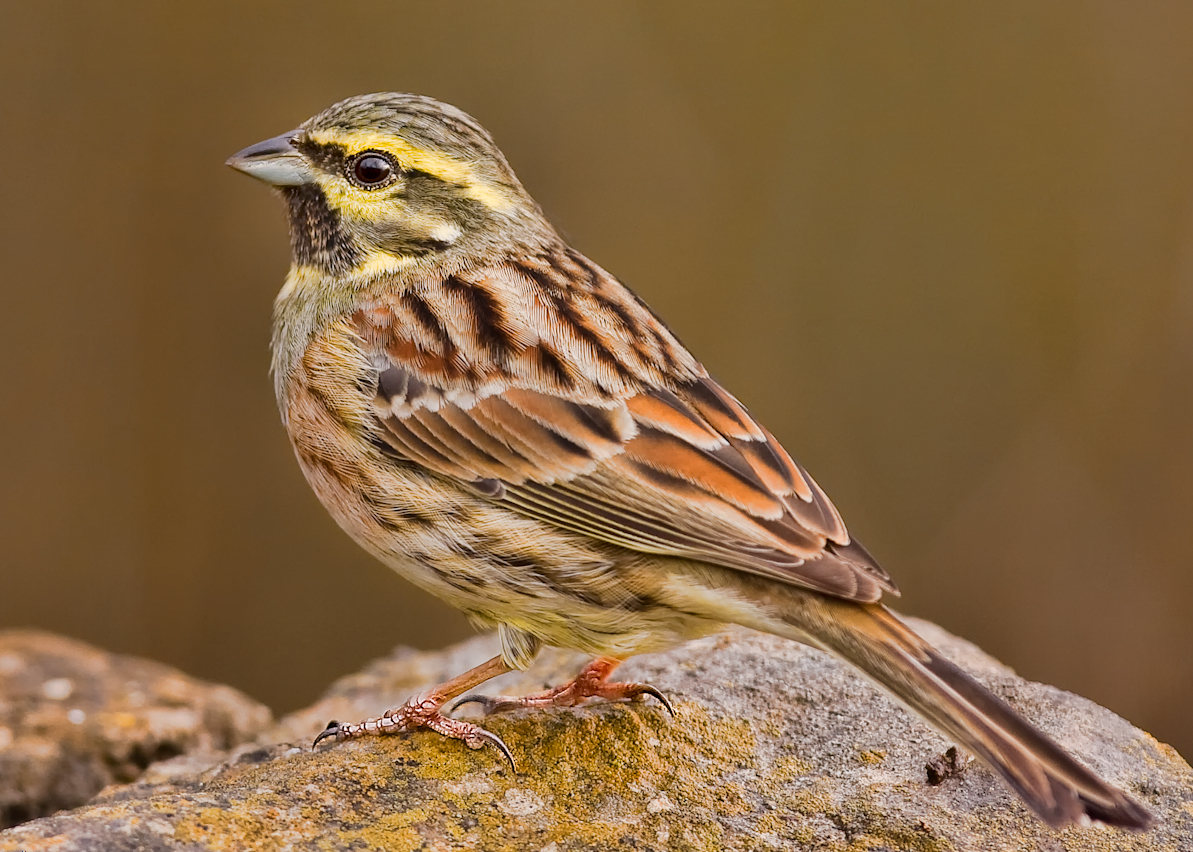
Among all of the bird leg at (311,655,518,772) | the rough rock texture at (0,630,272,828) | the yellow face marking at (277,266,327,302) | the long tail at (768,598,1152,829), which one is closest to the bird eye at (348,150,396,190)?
the yellow face marking at (277,266,327,302)

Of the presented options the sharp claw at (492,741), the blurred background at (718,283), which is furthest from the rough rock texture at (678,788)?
the blurred background at (718,283)

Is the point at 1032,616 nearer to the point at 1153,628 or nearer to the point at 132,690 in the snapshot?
the point at 1153,628

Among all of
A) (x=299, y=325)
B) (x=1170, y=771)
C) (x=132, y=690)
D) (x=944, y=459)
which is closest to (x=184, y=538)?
(x=132, y=690)

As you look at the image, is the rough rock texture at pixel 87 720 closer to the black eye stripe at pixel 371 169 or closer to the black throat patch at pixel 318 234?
the black throat patch at pixel 318 234

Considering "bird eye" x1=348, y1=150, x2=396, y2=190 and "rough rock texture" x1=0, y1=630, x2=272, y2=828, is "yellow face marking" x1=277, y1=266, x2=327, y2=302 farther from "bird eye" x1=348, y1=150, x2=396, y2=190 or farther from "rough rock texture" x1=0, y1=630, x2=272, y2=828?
"rough rock texture" x1=0, y1=630, x2=272, y2=828

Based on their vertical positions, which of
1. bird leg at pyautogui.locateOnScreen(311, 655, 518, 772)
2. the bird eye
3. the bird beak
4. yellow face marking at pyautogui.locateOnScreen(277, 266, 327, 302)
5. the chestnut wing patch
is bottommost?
bird leg at pyautogui.locateOnScreen(311, 655, 518, 772)

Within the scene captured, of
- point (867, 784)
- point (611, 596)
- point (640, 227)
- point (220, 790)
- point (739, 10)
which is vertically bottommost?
point (220, 790)

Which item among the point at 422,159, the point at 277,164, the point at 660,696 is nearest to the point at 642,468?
the point at 660,696
